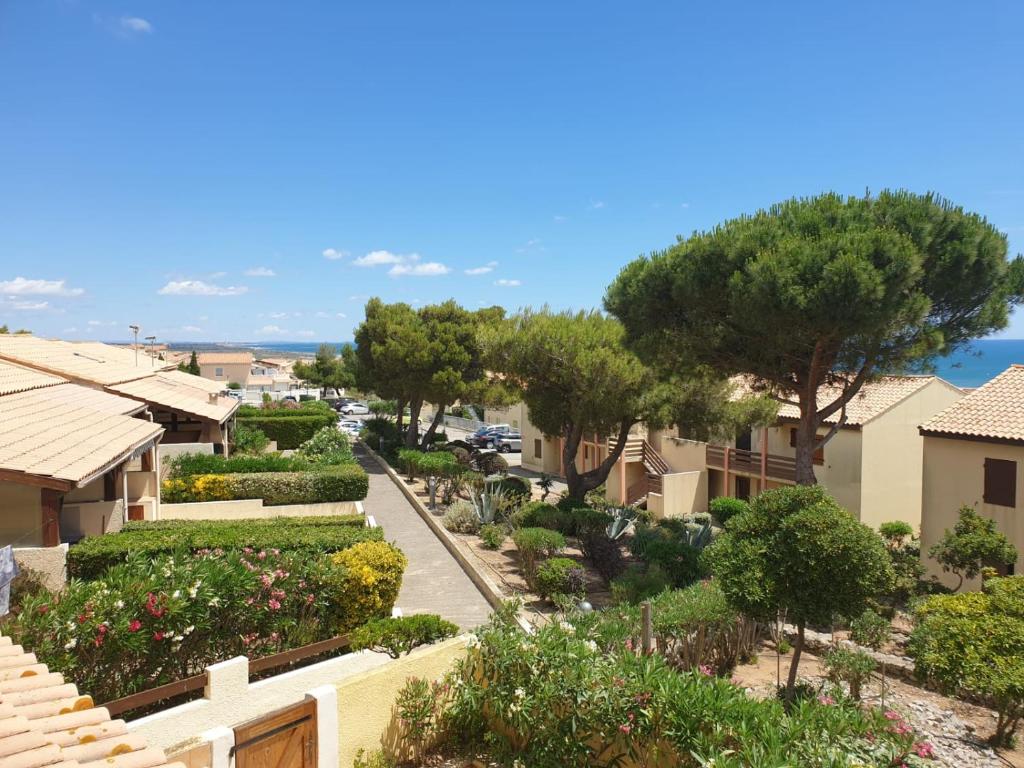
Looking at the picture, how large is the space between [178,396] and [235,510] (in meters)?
7.02

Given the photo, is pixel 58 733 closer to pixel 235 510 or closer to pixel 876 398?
pixel 235 510

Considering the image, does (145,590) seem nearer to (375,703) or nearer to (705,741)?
(375,703)

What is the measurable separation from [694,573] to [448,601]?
5.08 m

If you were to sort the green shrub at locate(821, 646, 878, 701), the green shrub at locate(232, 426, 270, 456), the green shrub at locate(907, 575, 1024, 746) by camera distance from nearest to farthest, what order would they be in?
the green shrub at locate(907, 575, 1024, 746) → the green shrub at locate(821, 646, 878, 701) → the green shrub at locate(232, 426, 270, 456)

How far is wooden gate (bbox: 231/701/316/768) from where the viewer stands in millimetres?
6117

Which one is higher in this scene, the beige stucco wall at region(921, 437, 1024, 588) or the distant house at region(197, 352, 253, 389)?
the distant house at region(197, 352, 253, 389)

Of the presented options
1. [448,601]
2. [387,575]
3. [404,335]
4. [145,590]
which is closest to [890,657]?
[448,601]

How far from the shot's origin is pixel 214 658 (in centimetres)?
801

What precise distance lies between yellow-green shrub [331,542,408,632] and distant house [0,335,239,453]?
1224 centimetres

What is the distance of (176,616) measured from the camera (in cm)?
740

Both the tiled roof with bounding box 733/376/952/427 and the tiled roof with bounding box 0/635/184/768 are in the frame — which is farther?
the tiled roof with bounding box 733/376/952/427

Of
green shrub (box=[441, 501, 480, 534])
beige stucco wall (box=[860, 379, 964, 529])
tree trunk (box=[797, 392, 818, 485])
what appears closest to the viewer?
tree trunk (box=[797, 392, 818, 485])

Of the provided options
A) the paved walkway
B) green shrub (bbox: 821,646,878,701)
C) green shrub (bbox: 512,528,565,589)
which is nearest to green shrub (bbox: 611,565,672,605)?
green shrub (bbox: 512,528,565,589)

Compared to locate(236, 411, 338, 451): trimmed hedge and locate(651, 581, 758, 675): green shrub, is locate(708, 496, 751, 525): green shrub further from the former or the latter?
locate(236, 411, 338, 451): trimmed hedge
